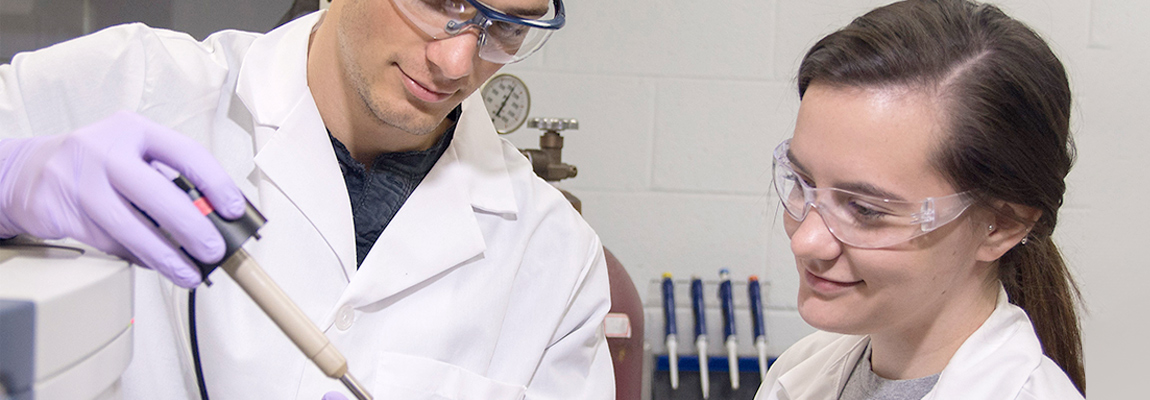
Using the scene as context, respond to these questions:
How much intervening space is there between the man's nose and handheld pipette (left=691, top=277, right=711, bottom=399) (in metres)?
0.93

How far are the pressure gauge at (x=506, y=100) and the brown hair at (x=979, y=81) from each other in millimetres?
748

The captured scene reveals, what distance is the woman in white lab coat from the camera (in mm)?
779

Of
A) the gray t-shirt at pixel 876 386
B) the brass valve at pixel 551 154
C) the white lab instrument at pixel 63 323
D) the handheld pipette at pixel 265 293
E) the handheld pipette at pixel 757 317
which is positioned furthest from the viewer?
the handheld pipette at pixel 757 317

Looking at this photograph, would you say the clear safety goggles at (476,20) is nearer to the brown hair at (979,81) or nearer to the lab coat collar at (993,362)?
the brown hair at (979,81)

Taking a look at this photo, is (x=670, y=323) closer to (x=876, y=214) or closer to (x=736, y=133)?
(x=736, y=133)

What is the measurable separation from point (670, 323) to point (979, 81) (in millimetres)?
973

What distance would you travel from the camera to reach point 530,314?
1.02 meters

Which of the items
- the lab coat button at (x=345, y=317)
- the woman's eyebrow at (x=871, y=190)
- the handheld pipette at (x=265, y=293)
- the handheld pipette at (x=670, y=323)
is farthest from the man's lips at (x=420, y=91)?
the handheld pipette at (x=670, y=323)

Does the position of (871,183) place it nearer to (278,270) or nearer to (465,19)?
(465,19)

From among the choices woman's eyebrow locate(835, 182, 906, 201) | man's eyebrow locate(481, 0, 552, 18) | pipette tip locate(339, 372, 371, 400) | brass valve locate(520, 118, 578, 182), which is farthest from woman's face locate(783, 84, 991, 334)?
brass valve locate(520, 118, 578, 182)

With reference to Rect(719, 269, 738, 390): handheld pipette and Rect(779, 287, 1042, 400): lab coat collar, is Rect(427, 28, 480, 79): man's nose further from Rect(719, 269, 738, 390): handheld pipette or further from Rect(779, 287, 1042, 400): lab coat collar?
Rect(719, 269, 738, 390): handheld pipette

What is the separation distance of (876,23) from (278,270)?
716mm

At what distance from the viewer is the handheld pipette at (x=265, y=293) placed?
1.81 feet

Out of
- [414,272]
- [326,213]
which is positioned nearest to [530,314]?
[414,272]
